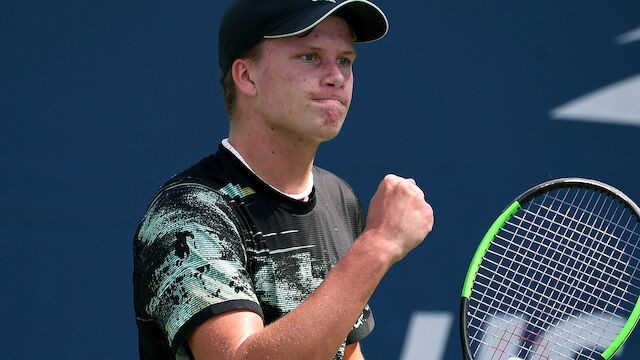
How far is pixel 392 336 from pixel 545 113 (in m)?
1.05

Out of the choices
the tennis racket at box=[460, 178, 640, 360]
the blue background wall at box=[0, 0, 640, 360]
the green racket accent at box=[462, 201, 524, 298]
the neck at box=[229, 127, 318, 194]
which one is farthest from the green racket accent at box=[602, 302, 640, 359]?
the blue background wall at box=[0, 0, 640, 360]

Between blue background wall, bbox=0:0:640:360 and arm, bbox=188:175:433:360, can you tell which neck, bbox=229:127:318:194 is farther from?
blue background wall, bbox=0:0:640:360

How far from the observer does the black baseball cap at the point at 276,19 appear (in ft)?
5.56

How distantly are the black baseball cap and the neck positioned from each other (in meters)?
0.17

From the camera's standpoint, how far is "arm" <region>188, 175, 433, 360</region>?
141 centimetres

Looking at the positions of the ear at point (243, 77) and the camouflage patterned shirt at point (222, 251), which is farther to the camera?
the ear at point (243, 77)

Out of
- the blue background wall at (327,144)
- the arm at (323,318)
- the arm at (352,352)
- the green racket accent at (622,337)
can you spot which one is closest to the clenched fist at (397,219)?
the arm at (323,318)

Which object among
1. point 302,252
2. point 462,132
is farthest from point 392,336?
point 302,252

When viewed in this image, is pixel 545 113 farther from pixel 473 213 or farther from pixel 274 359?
pixel 274 359

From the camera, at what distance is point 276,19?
1719 mm

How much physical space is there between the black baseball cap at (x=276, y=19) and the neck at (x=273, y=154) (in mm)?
173

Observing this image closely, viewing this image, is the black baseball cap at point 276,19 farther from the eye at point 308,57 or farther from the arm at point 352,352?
the arm at point 352,352

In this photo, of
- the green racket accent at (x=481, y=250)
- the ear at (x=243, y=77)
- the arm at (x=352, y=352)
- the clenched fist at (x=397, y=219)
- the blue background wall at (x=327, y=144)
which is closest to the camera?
the clenched fist at (x=397, y=219)

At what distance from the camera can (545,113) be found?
129 inches
